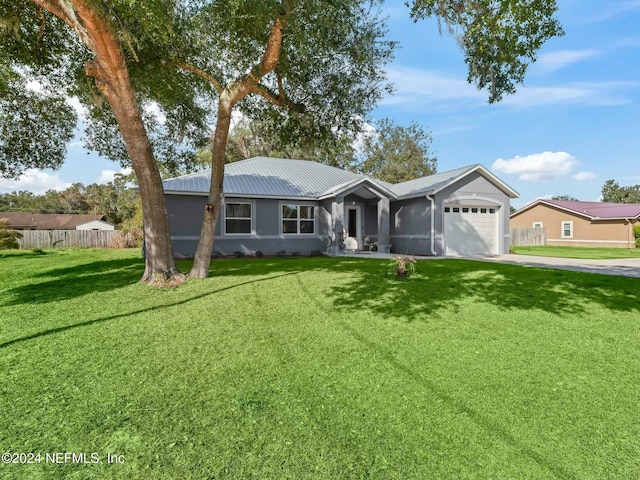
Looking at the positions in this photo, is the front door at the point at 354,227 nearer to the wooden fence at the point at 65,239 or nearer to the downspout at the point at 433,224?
the downspout at the point at 433,224

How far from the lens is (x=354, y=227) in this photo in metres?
17.9

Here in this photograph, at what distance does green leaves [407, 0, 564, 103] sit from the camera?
521cm

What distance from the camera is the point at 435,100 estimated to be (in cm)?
1388

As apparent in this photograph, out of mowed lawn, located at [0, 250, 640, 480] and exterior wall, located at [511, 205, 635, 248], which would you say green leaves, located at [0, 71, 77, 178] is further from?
exterior wall, located at [511, 205, 635, 248]

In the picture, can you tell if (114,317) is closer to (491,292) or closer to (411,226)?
(491,292)

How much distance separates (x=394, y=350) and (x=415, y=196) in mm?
12854

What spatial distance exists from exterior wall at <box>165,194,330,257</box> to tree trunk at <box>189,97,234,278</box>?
5.90 meters

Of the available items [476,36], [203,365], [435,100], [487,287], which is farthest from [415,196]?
[203,365]

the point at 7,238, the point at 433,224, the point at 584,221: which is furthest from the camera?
the point at 584,221

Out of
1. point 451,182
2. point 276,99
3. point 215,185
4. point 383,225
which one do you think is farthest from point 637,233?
point 215,185

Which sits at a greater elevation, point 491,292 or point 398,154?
point 398,154

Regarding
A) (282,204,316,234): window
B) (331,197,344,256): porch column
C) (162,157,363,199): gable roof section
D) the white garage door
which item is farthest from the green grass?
(282,204,316,234): window

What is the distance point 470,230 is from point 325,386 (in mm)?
14909

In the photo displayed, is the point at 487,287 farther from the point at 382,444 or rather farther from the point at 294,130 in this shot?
the point at 294,130
